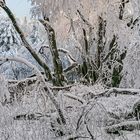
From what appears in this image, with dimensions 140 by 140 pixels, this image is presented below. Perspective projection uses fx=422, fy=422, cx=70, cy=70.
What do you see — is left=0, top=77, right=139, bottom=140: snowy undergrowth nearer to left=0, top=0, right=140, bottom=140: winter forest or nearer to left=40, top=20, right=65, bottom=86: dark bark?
left=0, top=0, right=140, bottom=140: winter forest

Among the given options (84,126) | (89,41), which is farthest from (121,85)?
→ (84,126)

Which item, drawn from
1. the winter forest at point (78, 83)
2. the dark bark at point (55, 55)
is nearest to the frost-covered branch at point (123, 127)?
the winter forest at point (78, 83)

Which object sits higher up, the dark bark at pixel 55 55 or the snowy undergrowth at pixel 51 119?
the dark bark at pixel 55 55

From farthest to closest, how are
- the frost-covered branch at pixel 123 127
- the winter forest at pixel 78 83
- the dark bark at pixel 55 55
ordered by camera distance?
the dark bark at pixel 55 55
the winter forest at pixel 78 83
the frost-covered branch at pixel 123 127

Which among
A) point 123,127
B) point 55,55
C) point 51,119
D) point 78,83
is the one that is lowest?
point 123,127

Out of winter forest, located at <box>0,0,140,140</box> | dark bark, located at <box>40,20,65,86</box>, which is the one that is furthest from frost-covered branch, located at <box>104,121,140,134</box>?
dark bark, located at <box>40,20,65,86</box>

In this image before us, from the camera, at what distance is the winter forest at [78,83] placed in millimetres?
8531

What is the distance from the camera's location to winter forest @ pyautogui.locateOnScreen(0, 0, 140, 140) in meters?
8.53

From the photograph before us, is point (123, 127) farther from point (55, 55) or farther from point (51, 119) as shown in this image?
point (55, 55)

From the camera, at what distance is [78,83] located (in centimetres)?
1262

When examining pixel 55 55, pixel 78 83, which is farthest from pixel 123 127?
pixel 55 55

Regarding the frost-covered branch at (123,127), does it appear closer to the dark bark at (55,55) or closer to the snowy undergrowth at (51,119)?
the snowy undergrowth at (51,119)

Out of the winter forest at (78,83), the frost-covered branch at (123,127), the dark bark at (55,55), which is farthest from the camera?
the dark bark at (55,55)

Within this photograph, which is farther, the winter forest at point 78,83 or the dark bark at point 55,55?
the dark bark at point 55,55
